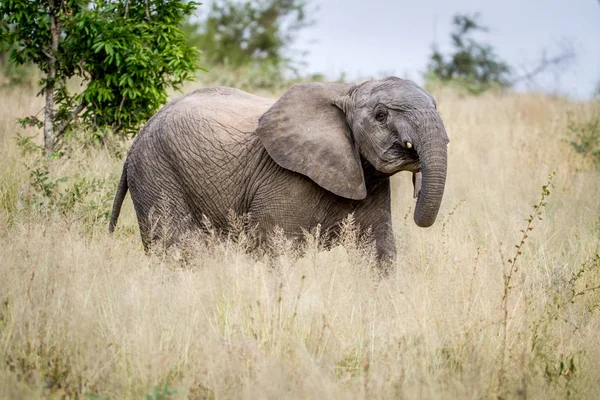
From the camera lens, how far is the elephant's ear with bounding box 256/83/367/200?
5797 mm

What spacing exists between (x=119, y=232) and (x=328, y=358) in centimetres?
329

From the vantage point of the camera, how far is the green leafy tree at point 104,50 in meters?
8.43

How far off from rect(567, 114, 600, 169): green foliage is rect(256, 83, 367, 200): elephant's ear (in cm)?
643

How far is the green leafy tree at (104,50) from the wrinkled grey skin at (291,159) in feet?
6.10

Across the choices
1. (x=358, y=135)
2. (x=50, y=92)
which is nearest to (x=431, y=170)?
(x=358, y=135)

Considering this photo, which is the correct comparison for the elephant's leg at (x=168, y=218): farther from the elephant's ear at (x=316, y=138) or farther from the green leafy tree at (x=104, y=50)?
the green leafy tree at (x=104, y=50)

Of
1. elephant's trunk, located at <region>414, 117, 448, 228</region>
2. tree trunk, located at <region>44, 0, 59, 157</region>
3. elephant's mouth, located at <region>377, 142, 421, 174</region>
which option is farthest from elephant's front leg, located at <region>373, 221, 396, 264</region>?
tree trunk, located at <region>44, 0, 59, 157</region>

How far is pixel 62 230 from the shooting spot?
6.21m

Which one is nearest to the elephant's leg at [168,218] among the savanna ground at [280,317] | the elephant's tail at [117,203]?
the savanna ground at [280,317]

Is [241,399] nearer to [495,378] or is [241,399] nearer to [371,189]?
[495,378]

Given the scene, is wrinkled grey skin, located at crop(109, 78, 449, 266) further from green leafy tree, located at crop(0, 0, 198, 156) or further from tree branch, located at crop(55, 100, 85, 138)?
tree branch, located at crop(55, 100, 85, 138)

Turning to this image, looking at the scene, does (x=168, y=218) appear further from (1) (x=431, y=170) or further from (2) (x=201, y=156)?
(1) (x=431, y=170)

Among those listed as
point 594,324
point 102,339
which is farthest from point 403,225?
point 102,339

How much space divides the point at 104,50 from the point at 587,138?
6.93m
